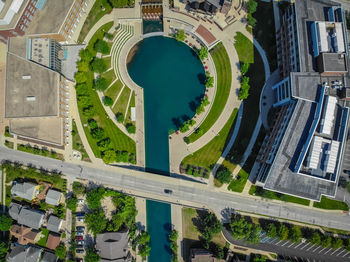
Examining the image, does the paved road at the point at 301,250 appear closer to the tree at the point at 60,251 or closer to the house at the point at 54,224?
the tree at the point at 60,251

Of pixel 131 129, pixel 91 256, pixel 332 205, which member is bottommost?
pixel 91 256

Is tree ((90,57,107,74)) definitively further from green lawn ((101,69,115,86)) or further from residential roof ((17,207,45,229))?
residential roof ((17,207,45,229))

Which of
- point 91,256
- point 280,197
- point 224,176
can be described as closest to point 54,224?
point 91,256

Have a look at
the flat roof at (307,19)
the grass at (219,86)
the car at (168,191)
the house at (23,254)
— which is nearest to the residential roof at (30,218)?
the house at (23,254)

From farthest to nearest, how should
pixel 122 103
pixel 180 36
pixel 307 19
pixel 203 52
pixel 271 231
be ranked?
pixel 122 103 < pixel 180 36 < pixel 203 52 < pixel 271 231 < pixel 307 19

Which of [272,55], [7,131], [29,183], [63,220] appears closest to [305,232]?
[272,55]

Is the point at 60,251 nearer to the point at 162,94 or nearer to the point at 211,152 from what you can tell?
the point at 211,152

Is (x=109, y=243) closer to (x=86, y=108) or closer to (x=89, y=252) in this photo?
(x=89, y=252)
